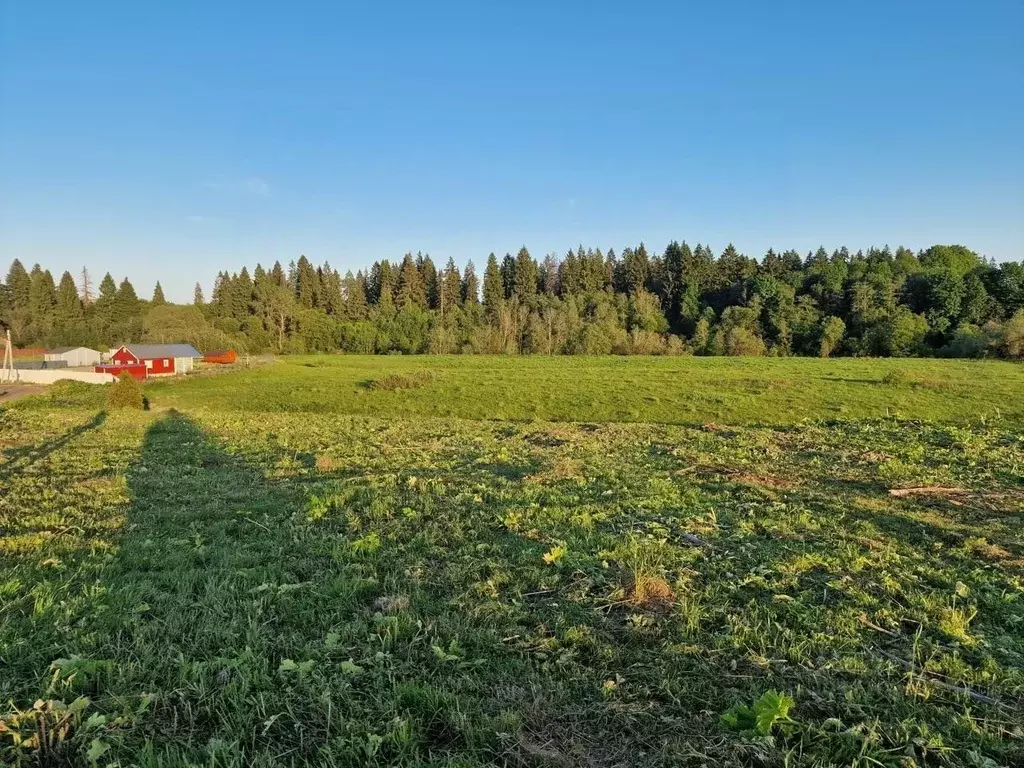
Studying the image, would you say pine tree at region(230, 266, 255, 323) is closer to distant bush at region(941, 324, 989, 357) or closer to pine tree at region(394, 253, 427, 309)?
pine tree at region(394, 253, 427, 309)

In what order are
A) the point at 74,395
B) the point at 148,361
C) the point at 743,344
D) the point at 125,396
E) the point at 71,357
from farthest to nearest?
the point at 743,344 < the point at 71,357 < the point at 148,361 < the point at 74,395 < the point at 125,396

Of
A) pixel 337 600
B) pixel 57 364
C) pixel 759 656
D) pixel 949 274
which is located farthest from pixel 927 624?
pixel 949 274

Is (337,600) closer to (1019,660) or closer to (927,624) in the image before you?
(927,624)

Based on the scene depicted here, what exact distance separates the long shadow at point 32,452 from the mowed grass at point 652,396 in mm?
15849

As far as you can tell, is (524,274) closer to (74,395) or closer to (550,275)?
(550,275)

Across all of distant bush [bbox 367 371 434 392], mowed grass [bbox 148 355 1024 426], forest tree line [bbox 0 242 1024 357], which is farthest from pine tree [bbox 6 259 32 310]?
distant bush [bbox 367 371 434 392]

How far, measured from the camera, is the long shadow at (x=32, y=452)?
1292cm

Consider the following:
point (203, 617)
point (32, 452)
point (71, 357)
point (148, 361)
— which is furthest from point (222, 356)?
point (203, 617)

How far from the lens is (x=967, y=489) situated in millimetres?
11180

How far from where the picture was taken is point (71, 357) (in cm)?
8244

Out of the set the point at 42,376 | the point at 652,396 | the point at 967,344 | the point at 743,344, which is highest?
the point at 743,344

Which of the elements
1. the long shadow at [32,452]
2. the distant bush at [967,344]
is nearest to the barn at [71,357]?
the long shadow at [32,452]

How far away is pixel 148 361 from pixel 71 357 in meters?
26.5

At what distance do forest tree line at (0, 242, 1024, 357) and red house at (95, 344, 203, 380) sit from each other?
24.3m
